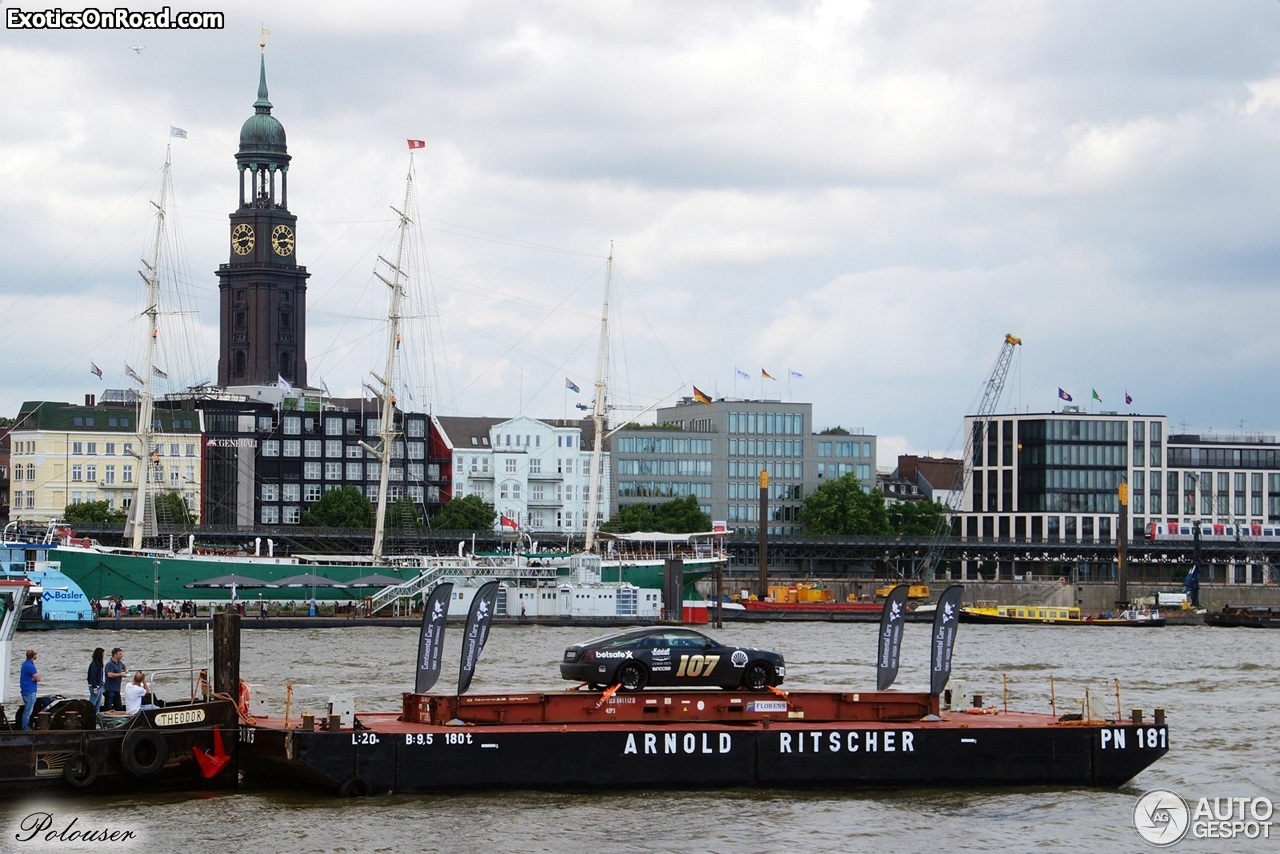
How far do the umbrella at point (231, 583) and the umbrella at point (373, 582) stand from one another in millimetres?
5298

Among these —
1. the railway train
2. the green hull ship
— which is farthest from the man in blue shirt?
the railway train

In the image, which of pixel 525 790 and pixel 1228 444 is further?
pixel 1228 444

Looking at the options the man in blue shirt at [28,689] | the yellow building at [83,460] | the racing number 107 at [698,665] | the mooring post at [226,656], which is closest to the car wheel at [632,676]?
the racing number 107 at [698,665]

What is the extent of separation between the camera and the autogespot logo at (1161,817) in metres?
34.8

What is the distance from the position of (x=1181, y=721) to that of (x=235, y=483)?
134525 mm

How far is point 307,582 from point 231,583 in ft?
18.4

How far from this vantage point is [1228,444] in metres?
194

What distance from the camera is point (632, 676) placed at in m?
38.5

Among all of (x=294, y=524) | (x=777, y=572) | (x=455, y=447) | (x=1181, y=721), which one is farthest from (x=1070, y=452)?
(x=1181, y=721)

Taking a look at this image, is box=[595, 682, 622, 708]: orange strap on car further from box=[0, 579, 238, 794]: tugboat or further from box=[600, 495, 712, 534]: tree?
box=[600, 495, 712, 534]: tree

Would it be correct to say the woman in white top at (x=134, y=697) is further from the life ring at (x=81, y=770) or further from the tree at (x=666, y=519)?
the tree at (x=666, y=519)

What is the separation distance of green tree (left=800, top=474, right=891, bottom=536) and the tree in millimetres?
10690

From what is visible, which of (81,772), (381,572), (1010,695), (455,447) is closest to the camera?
(81,772)

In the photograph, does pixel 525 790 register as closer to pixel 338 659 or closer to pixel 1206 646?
pixel 338 659
